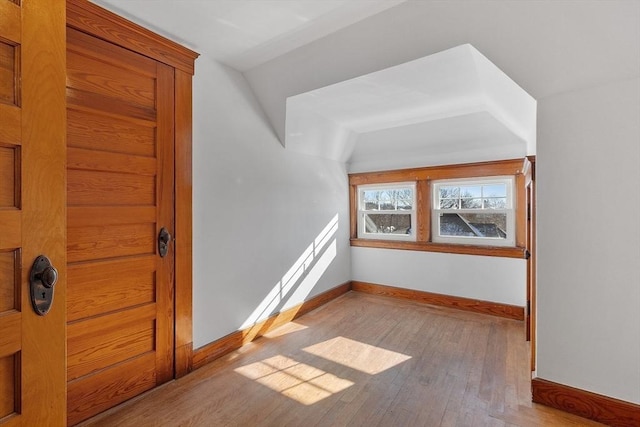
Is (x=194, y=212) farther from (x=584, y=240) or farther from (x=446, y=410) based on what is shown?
(x=584, y=240)

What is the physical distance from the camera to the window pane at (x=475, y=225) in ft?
11.3

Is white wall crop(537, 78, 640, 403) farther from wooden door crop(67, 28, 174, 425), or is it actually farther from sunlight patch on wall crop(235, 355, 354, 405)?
wooden door crop(67, 28, 174, 425)

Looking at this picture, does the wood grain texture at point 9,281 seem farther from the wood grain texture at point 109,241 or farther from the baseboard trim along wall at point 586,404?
the baseboard trim along wall at point 586,404

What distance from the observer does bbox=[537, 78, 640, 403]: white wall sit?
1.59 meters


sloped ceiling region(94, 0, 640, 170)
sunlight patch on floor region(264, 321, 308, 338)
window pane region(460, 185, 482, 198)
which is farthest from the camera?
window pane region(460, 185, 482, 198)

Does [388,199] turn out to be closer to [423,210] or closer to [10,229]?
[423,210]

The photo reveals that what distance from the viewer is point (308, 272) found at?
3467 millimetres

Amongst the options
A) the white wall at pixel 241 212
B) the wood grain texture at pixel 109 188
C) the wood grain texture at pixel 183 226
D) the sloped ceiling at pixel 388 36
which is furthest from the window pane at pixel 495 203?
the wood grain texture at pixel 109 188

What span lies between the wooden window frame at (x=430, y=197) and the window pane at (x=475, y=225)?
0.16 metres

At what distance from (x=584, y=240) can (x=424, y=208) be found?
214 centimetres

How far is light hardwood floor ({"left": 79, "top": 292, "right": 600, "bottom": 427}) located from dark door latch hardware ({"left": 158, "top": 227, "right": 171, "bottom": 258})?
36.4 inches

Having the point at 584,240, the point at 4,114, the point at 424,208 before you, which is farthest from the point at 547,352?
the point at 4,114

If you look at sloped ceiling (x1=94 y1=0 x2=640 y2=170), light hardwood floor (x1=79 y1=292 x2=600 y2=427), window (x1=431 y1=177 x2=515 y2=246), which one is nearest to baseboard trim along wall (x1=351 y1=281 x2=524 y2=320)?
light hardwood floor (x1=79 y1=292 x2=600 y2=427)

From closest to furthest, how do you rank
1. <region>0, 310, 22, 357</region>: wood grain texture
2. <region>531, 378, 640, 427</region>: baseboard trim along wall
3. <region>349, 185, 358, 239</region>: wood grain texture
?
1. <region>0, 310, 22, 357</region>: wood grain texture
2. <region>531, 378, 640, 427</region>: baseboard trim along wall
3. <region>349, 185, 358, 239</region>: wood grain texture
